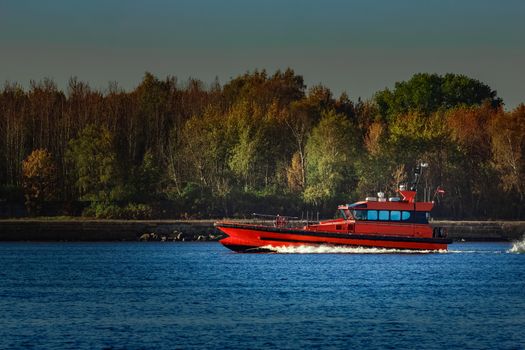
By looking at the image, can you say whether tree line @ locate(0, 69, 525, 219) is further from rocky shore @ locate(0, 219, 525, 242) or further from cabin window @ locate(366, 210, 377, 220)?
cabin window @ locate(366, 210, 377, 220)

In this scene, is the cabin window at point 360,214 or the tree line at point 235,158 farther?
the tree line at point 235,158

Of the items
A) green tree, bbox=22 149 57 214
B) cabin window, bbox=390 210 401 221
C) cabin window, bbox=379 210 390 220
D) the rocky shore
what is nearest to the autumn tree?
the rocky shore

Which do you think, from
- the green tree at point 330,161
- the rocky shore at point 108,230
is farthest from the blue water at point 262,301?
the green tree at point 330,161

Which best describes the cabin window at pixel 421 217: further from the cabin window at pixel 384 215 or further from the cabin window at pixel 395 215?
the cabin window at pixel 384 215

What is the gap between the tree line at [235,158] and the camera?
14125 cm

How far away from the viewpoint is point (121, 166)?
141 meters

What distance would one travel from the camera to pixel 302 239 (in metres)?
101

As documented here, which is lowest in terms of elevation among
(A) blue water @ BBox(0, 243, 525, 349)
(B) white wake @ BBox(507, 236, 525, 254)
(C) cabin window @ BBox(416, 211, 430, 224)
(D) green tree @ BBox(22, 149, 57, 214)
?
(A) blue water @ BBox(0, 243, 525, 349)

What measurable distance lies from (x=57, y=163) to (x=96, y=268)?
54.0 meters

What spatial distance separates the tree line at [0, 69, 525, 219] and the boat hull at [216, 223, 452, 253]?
126 feet

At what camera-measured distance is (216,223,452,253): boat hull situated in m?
99.4

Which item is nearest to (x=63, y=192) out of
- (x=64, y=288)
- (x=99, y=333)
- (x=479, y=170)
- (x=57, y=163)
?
(x=57, y=163)

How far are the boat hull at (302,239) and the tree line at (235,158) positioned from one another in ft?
126

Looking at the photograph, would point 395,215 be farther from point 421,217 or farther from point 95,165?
point 95,165
